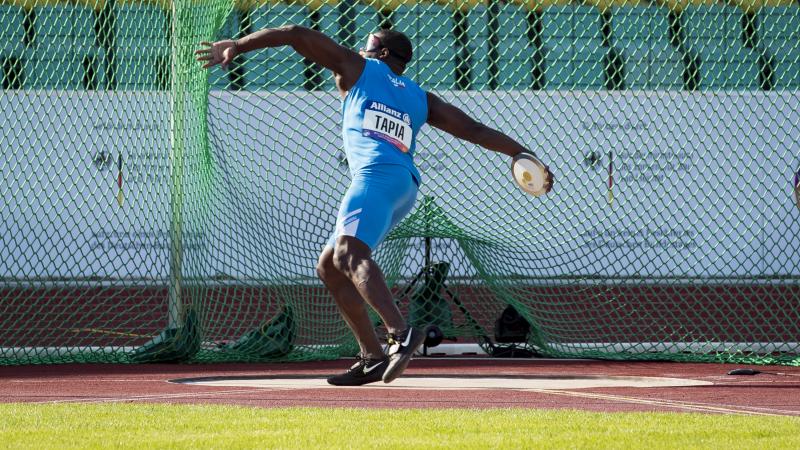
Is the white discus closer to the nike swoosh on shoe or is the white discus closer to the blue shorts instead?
the blue shorts

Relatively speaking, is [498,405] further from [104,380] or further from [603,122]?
[603,122]

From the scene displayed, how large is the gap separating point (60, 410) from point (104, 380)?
98.6 inches

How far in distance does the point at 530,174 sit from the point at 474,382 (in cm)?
236

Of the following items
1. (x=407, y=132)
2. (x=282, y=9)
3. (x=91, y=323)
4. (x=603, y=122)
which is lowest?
(x=91, y=323)

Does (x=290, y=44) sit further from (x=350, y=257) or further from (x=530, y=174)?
(x=530, y=174)

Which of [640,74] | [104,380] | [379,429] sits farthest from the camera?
[640,74]

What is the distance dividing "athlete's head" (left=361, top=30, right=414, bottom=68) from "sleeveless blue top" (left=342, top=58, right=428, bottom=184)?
7.3 inches

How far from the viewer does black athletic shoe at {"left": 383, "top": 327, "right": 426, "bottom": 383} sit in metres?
5.39

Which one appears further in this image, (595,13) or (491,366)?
(595,13)

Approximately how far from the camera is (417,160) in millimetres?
13484

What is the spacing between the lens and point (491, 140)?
626 centimetres

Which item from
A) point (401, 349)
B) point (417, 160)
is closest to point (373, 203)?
point (401, 349)

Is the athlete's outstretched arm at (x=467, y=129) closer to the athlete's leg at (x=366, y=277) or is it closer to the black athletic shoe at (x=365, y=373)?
the athlete's leg at (x=366, y=277)

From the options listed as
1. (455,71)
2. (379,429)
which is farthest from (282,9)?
(379,429)
